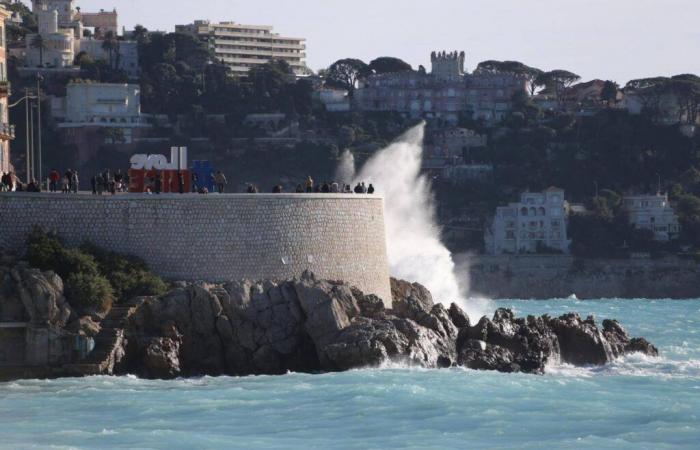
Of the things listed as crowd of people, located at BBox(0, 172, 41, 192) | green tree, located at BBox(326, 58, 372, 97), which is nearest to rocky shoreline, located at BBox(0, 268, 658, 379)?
crowd of people, located at BBox(0, 172, 41, 192)

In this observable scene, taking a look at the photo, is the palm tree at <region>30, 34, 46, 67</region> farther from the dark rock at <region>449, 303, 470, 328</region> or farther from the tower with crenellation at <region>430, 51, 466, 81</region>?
the dark rock at <region>449, 303, 470, 328</region>

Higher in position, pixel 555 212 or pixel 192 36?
pixel 192 36

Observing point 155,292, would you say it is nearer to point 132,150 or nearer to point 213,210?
point 213,210

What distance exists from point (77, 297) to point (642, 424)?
12.2 metres

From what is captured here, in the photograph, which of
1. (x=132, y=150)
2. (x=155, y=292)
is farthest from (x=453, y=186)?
(x=155, y=292)

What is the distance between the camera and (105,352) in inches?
1587

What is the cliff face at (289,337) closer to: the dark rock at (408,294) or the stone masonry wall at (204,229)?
the stone masonry wall at (204,229)

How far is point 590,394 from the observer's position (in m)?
39.4

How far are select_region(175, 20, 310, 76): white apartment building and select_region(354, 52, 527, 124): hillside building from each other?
461 inches

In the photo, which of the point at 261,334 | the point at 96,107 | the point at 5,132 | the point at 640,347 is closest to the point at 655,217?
the point at 96,107

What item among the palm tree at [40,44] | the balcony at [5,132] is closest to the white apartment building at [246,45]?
the palm tree at [40,44]

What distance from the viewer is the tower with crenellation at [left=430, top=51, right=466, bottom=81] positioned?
134 m

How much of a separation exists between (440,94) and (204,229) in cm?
8835

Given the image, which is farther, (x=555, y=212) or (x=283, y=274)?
(x=555, y=212)
